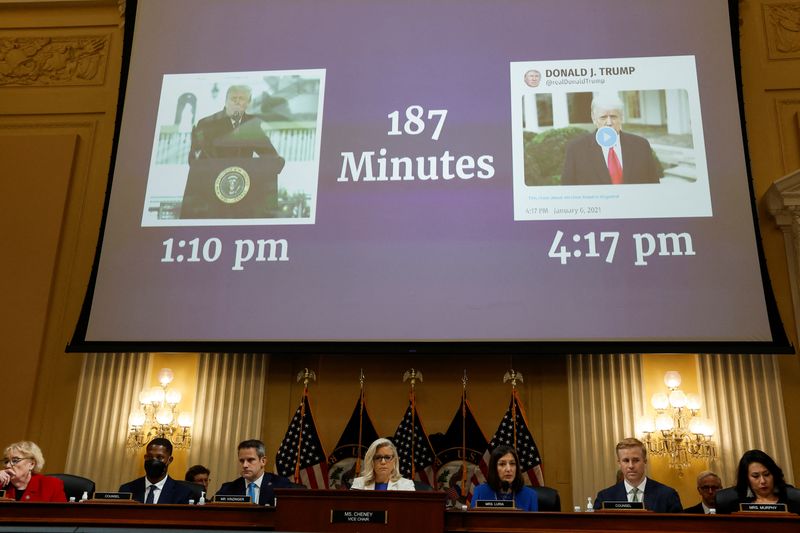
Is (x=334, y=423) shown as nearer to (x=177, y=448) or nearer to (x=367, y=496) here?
(x=177, y=448)

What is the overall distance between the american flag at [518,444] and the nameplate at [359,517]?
2.73 metres

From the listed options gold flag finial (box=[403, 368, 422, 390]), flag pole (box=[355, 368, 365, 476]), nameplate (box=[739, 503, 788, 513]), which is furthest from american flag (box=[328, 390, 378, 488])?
nameplate (box=[739, 503, 788, 513])

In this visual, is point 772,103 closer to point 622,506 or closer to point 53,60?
point 622,506

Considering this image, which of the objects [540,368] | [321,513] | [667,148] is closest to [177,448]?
[540,368]

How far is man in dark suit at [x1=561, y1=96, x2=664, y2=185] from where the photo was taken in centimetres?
650

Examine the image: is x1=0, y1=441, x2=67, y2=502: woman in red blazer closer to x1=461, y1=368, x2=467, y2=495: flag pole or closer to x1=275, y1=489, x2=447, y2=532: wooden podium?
x1=275, y1=489, x2=447, y2=532: wooden podium

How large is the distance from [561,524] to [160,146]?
191 inches

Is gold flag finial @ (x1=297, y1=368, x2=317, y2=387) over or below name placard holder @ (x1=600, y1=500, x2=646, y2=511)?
over

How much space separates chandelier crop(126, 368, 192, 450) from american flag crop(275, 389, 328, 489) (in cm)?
89

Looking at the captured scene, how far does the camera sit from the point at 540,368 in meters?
7.04

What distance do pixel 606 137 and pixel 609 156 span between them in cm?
18


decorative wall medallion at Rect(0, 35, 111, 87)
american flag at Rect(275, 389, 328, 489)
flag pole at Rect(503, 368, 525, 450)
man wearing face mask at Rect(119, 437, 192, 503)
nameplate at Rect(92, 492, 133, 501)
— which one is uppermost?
decorative wall medallion at Rect(0, 35, 111, 87)

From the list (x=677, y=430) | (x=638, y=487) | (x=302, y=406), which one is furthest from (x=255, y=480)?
(x=677, y=430)

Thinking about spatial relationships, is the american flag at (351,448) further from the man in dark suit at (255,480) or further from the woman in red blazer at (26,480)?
the woman in red blazer at (26,480)
